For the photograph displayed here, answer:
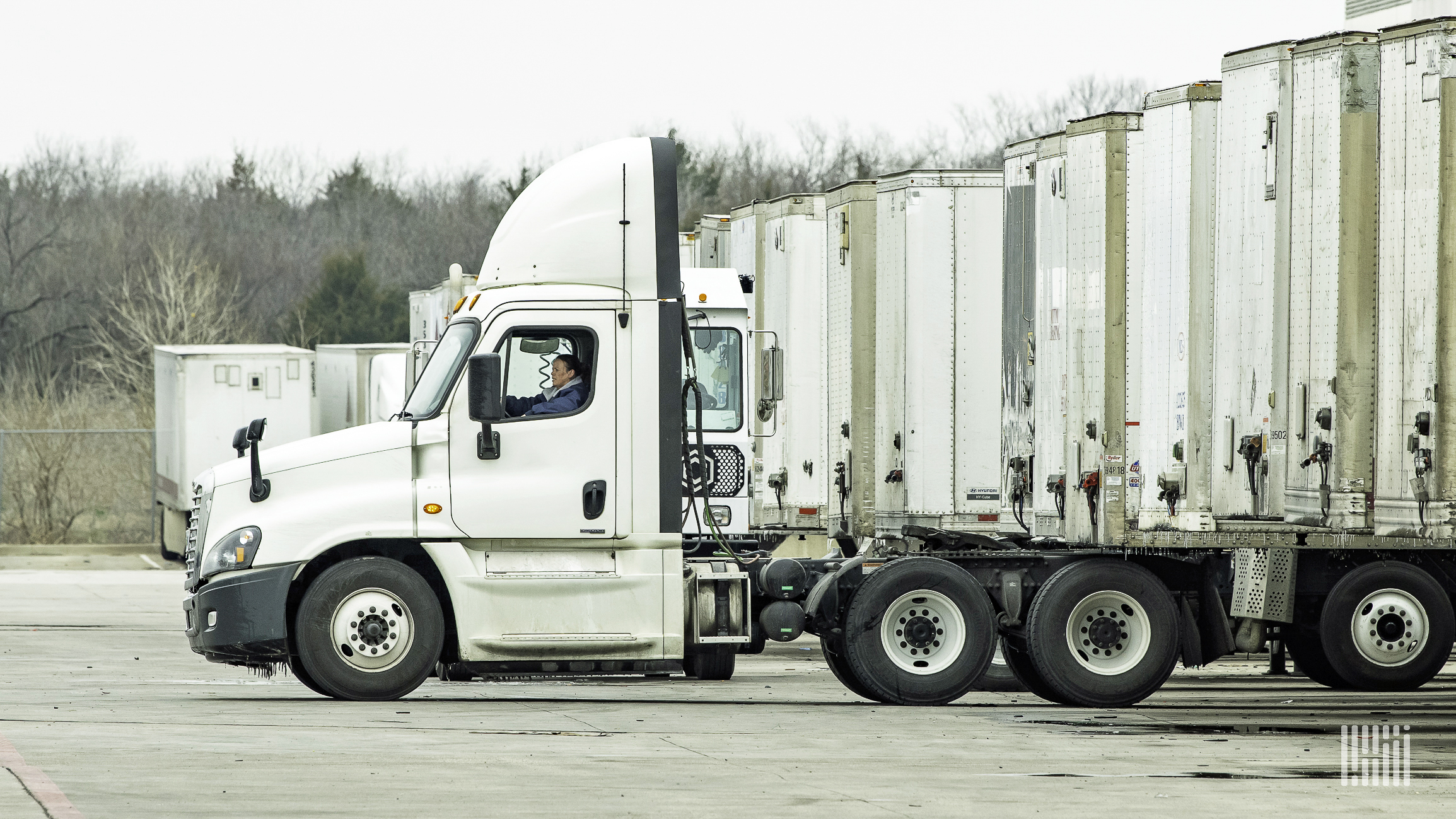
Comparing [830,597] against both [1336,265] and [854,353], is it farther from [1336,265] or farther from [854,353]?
[1336,265]

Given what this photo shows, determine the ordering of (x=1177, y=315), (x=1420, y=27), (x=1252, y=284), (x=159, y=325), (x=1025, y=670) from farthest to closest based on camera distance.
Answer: (x=159, y=325)
(x=1025, y=670)
(x=1177, y=315)
(x=1252, y=284)
(x=1420, y=27)

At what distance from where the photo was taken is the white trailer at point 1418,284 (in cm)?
1189

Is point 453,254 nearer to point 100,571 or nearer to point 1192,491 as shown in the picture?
point 100,571

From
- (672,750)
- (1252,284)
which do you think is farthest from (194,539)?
(1252,284)

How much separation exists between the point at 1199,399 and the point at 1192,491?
605 millimetres

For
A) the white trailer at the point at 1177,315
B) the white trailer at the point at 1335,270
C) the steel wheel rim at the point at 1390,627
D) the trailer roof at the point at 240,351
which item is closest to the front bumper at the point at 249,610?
the white trailer at the point at 1177,315

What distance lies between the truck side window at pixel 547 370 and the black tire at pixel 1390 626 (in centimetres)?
562

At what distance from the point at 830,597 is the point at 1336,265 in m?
3.98

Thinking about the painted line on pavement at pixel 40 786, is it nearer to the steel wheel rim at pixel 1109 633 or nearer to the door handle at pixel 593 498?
the door handle at pixel 593 498

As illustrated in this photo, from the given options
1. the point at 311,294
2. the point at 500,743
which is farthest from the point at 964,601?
the point at 311,294

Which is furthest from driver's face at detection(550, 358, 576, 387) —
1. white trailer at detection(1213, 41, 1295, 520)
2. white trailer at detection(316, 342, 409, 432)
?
white trailer at detection(316, 342, 409, 432)

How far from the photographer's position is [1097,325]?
1355 cm

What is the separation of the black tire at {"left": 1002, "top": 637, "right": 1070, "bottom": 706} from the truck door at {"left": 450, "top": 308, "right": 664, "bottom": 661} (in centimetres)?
255

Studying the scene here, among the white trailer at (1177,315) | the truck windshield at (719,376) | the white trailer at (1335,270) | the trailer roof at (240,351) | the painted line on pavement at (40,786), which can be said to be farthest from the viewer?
the trailer roof at (240,351)
